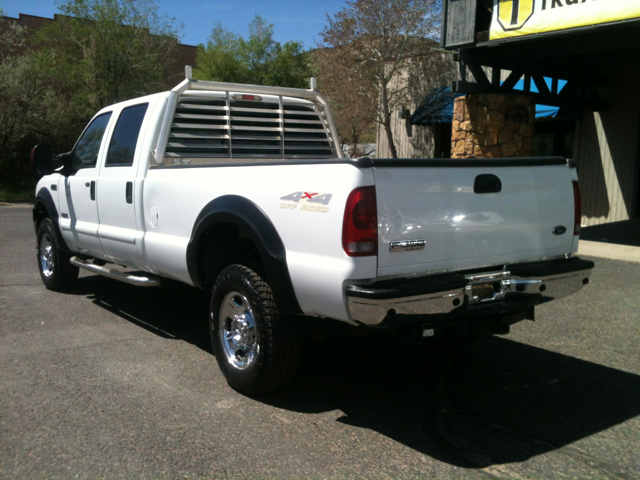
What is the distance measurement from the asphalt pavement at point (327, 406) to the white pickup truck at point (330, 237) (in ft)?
1.64

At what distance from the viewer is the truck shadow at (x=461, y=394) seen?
3.56m

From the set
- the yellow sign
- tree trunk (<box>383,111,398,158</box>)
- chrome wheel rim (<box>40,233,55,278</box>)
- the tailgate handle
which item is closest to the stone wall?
the yellow sign

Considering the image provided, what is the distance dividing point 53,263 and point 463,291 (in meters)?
5.43

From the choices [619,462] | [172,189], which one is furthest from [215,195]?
[619,462]

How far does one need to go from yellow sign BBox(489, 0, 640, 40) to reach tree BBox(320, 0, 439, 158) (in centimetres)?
961

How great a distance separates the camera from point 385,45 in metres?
20.5

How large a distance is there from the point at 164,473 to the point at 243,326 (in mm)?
1254

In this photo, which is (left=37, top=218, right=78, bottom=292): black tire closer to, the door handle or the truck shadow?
the truck shadow

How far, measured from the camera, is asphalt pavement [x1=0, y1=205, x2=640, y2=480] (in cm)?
324

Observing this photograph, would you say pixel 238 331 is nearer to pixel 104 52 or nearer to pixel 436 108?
pixel 436 108

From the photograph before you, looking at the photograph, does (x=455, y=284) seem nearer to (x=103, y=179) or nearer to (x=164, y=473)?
(x=164, y=473)

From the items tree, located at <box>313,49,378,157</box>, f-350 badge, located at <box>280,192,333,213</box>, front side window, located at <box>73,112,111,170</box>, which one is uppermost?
tree, located at <box>313,49,378,157</box>

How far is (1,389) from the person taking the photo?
4.23 m

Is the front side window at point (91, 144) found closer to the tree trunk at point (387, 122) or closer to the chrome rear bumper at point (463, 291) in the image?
the chrome rear bumper at point (463, 291)
